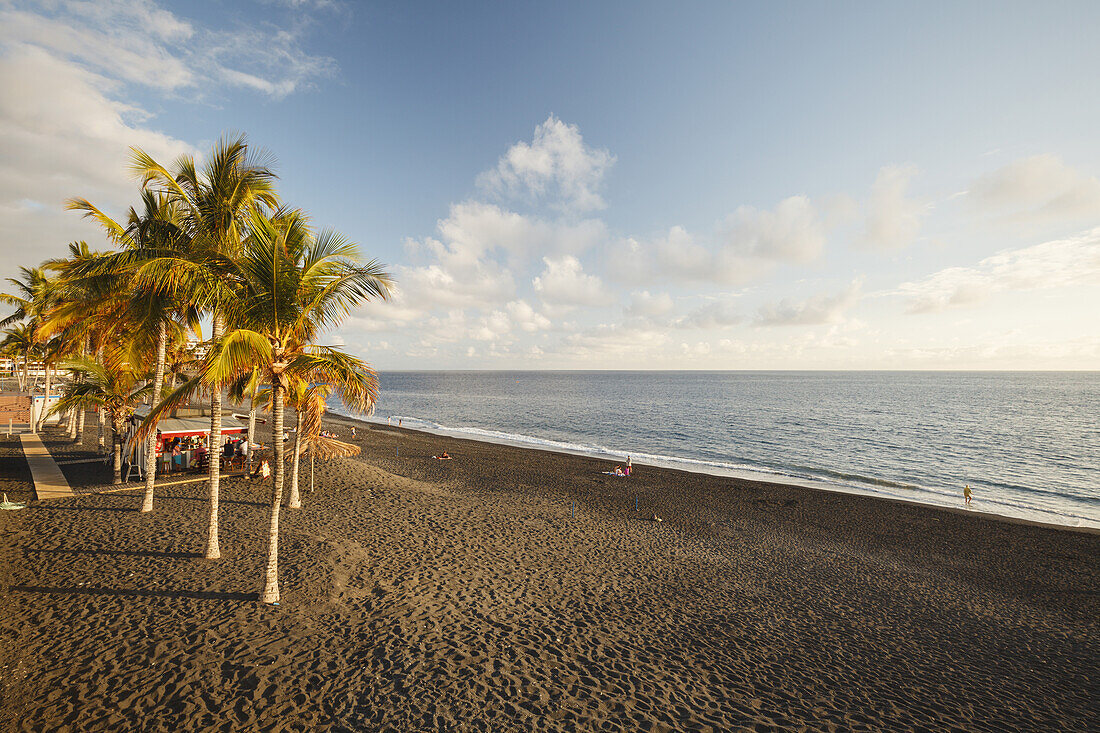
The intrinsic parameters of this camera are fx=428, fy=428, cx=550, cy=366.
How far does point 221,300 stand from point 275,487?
361 centimetres

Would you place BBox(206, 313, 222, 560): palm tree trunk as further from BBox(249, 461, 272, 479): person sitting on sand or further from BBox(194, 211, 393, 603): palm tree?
BBox(249, 461, 272, 479): person sitting on sand

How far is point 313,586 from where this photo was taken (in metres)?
9.77

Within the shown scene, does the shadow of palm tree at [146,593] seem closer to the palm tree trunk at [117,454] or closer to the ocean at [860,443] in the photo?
the palm tree trunk at [117,454]

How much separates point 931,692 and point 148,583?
15993 millimetres

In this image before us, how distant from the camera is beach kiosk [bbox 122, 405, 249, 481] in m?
16.2

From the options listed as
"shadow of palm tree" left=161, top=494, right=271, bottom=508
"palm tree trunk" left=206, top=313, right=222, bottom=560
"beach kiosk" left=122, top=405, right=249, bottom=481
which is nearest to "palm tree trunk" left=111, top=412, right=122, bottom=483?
"beach kiosk" left=122, top=405, right=249, bottom=481

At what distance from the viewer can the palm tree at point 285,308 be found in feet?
24.5

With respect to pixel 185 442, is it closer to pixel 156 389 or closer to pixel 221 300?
pixel 156 389

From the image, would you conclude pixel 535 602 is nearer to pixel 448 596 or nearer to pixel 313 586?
pixel 448 596

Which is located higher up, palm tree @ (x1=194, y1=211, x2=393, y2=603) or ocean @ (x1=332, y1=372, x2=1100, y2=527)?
palm tree @ (x1=194, y1=211, x2=393, y2=603)

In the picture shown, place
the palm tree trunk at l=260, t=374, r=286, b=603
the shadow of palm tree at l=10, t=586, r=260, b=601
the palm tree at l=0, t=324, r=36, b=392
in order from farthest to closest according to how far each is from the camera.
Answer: the palm tree at l=0, t=324, r=36, b=392
the shadow of palm tree at l=10, t=586, r=260, b=601
the palm tree trunk at l=260, t=374, r=286, b=603

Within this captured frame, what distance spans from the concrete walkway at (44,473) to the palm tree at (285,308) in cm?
1265

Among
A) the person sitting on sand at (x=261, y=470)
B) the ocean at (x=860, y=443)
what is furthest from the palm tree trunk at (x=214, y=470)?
the ocean at (x=860, y=443)

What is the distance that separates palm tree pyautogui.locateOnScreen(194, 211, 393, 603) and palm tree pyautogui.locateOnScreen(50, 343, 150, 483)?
10700mm
